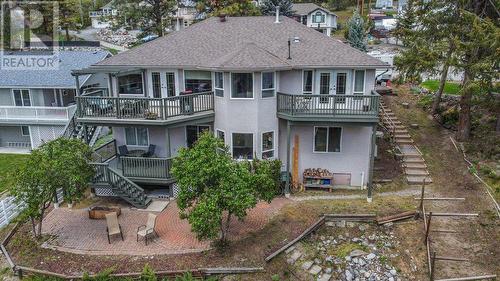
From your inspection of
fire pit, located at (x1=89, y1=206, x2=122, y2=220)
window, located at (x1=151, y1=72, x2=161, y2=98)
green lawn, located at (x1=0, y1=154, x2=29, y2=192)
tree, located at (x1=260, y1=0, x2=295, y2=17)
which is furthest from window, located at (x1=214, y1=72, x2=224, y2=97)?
tree, located at (x1=260, y1=0, x2=295, y2=17)

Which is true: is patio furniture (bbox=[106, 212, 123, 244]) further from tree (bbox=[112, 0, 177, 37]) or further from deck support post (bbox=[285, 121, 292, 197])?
tree (bbox=[112, 0, 177, 37])

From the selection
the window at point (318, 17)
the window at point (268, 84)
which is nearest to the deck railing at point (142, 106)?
the window at point (268, 84)

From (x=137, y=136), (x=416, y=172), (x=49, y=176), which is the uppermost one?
(x=137, y=136)

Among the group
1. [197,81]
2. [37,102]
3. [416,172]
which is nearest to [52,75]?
[37,102]

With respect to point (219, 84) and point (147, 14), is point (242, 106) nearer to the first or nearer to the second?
point (219, 84)

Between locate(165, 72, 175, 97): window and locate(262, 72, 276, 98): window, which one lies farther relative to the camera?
locate(165, 72, 175, 97): window

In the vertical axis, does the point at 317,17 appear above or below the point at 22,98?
above
